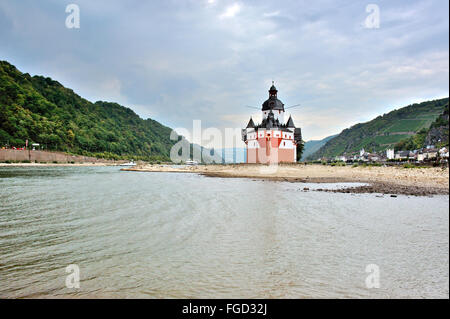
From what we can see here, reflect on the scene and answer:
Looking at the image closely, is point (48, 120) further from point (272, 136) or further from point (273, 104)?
point (272, 136)

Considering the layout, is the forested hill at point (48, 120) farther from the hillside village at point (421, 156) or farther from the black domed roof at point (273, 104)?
the hillside village at point (421, 156)

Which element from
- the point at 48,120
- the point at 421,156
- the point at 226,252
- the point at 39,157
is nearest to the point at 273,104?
the point at 226,252

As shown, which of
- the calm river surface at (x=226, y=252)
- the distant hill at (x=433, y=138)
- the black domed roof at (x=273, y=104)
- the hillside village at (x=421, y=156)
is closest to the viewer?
the calm river surface at (x=226, y=252)

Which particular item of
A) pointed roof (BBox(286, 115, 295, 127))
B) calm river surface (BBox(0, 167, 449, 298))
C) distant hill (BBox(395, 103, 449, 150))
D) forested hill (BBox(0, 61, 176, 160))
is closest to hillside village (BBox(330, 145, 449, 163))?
distant hill (BBox(395, 103, 449, 150))

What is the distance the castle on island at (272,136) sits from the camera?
68.2 metres

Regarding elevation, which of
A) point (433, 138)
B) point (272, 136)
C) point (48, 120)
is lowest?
point (272, 136)

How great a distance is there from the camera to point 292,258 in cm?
732

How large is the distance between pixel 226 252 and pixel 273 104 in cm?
7109

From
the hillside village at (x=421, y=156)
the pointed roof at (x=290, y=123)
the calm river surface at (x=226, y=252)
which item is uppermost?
the pointed roof at (x=290, y=123)

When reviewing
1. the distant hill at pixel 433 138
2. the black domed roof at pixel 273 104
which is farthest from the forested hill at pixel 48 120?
the distant hill at pixel 433 138

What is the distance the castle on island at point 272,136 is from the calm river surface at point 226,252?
54.2m

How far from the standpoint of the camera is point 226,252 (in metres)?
7.82
